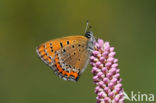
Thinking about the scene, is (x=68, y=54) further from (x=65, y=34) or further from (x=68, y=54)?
(x=65, y=34)

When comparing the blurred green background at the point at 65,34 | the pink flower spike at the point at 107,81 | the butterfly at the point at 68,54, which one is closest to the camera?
the pink flower spike at the point at 107,81

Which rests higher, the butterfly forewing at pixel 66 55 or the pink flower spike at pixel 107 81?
the butterfly forewing at pixel 66 55

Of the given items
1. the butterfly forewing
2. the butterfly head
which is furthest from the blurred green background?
the butterfly head

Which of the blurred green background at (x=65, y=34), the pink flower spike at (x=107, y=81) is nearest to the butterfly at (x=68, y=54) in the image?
the pink flower spike at (x=107, y=81)

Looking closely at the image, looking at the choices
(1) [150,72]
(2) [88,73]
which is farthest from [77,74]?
(2) [88,73]

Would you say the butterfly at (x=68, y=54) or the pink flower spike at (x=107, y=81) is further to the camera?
the butterfly at (x=68, y=54)

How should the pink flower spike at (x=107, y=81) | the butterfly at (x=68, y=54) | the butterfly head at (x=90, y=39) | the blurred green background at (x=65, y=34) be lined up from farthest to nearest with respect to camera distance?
the blurred green background at (x=65, y=34), the butterfly at (x=68, y=54), the butterfly head at (x=90, y=39), the pink flower spike at (x=107, y=81)

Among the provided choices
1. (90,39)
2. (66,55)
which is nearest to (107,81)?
(90,39)

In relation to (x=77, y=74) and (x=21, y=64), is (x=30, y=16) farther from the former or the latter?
(x=77, y=74)

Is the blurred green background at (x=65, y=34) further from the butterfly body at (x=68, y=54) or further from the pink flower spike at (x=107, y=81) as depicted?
the pink flower spike at (x=107, y=81)
